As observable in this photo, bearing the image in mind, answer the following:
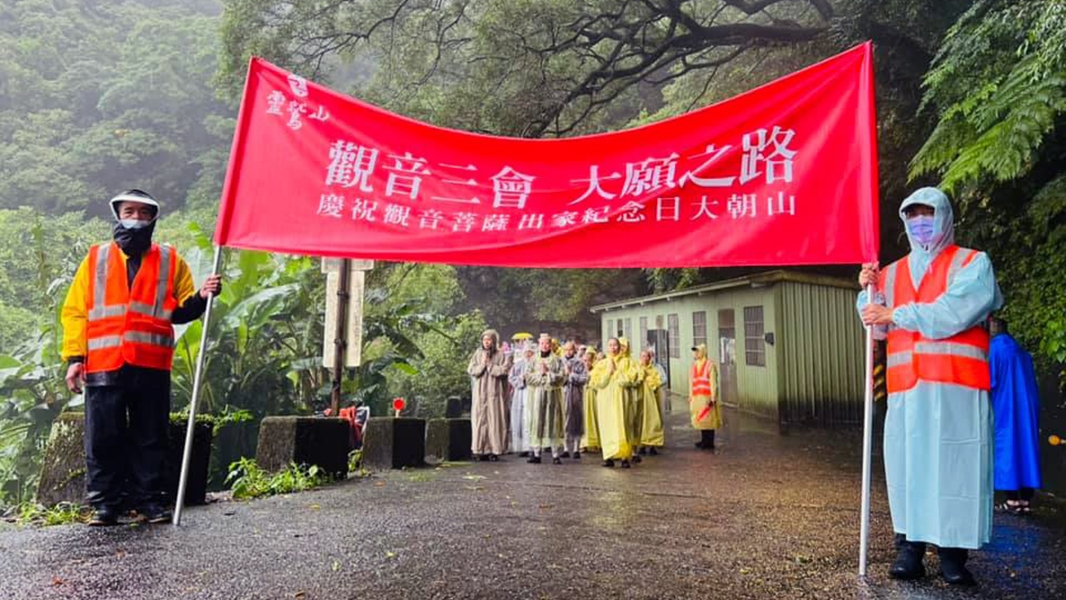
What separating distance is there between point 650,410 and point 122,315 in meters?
7.68

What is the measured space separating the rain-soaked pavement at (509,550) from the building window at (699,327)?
1335 centimetres

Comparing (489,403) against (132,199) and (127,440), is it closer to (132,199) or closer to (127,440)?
(127,440)

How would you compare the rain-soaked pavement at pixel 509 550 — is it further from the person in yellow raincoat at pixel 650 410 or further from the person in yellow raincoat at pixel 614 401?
the person in yellow raincoat at pixel 650 410

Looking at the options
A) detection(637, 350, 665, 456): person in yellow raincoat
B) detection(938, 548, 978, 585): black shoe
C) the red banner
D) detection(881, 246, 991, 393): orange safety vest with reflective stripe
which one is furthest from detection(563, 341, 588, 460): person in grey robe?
detection(938, 548, 978, 585): black shoe

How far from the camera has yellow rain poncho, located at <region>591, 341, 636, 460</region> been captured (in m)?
8.87

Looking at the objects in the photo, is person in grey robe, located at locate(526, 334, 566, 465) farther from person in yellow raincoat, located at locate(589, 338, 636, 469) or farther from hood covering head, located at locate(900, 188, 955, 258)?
hood covering head, located at locate(900, 188, 955, 258)

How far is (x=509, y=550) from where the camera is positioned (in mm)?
3930

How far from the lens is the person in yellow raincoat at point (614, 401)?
886 centimetres

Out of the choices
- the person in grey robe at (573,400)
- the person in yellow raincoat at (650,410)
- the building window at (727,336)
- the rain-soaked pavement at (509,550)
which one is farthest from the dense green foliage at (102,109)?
the rain-soaked pavement at (509,550)

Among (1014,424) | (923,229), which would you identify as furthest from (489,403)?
(923,229)

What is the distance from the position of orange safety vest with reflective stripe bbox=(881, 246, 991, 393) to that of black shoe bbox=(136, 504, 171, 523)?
4312 millimetres

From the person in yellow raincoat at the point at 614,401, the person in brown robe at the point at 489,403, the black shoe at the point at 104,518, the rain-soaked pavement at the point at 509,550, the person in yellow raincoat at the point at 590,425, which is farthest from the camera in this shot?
the person in yellow raincoat at the point at 590,425

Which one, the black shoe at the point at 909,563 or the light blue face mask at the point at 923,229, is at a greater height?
the light blue face mask at the point at 923,229

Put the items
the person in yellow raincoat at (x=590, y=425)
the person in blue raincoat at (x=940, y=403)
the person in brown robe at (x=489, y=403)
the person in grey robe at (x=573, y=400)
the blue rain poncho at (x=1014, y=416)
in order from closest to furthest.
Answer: the person in blue raincoat at (x=940, y=403), the blue rain poncho at (x=1014, y=416), the person in brown robe at (x=489, y=403), the person in grey robe at (x=573, y=400), the person in yellow raincoat at (x=590, y=425)
